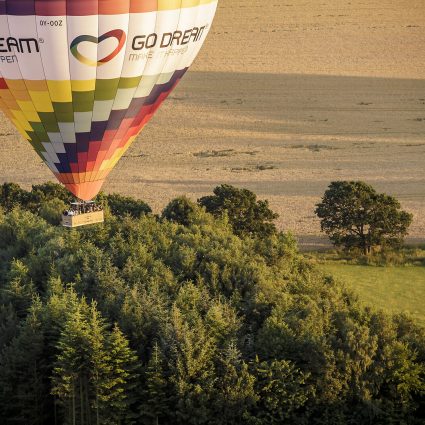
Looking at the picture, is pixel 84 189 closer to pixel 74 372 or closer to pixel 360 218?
pixel 74 372

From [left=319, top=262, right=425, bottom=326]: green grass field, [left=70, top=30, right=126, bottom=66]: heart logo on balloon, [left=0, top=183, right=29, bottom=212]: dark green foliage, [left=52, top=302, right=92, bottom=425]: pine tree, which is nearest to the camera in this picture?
[left=70, top=30, right=126, bottom=66]: heart logo on balloon

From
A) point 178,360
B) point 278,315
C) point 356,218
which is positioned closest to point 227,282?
point 278,315

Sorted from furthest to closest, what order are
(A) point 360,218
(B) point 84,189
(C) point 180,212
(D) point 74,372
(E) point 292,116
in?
1. (E) point 292,116
2. (A) point 360,218
3. (C) point 180,212
4. (B) point 84,189
5. (D) point 74,372

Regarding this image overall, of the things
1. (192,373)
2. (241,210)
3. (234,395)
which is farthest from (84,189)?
(241,210)

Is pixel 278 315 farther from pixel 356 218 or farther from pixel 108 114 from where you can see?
pixel 356 218

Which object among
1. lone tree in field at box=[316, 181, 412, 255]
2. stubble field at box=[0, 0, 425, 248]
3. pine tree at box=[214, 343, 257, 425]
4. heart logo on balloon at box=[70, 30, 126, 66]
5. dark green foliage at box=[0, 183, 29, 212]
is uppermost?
stubble field at box=[0, 0, 425, 248]

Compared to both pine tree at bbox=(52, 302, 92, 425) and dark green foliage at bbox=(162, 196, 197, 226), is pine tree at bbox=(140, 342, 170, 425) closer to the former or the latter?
pine tree at bbox=(52, 302, 92, 425)

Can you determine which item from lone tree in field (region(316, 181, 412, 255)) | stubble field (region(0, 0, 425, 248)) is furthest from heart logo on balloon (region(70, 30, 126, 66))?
stubble field (region(0, 0, 425, 248))
